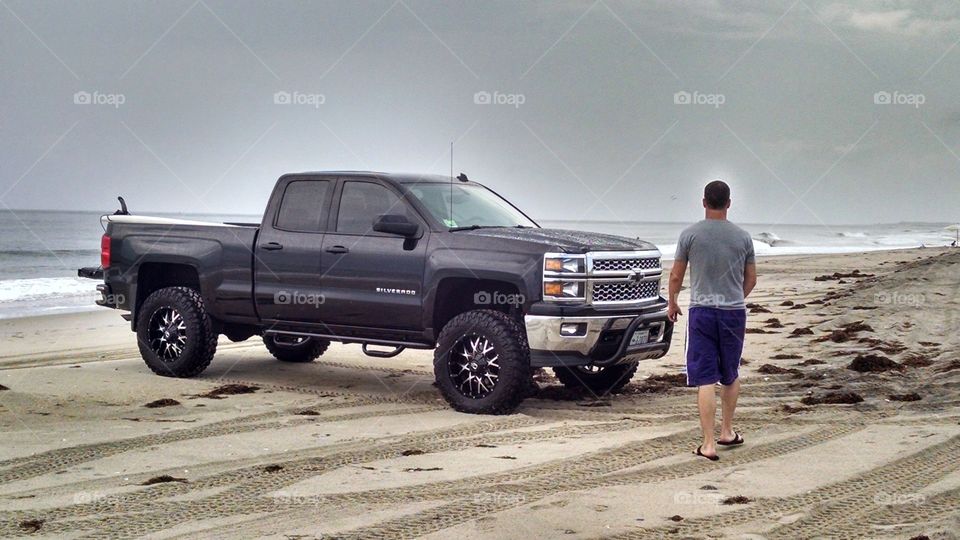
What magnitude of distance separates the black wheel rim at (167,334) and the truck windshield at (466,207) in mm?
2880

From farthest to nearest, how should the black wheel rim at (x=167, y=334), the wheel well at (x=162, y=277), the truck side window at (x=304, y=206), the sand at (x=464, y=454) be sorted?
the wheel well at (x=162, y=277) < the black wheel rim at (x=167, y=334) < the truck side window at (x=304, y=206) < the sand at (x=464, y=454)

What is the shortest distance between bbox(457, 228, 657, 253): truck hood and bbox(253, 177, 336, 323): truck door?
1.51m

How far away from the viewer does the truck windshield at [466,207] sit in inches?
393

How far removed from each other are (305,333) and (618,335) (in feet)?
9.68

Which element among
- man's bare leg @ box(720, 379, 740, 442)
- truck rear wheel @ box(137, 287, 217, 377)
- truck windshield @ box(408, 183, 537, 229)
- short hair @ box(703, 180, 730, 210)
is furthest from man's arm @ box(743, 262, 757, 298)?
truck rear wheel @ box(137, 287, 217, 377)

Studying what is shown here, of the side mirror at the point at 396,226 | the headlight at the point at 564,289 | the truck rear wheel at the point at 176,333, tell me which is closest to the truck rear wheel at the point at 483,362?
the headlight at the point at 564,289

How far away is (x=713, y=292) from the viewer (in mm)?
7562

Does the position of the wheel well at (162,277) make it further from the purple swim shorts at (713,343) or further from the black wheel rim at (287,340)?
the purple swim shorts at (713,343)

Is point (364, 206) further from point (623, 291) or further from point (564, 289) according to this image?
point (623, 291)

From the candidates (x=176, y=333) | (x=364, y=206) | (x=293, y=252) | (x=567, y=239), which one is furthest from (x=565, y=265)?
(x=176, y=333)

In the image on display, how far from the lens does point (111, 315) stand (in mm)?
18750

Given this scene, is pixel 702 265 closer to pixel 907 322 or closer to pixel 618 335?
pixel 618 335

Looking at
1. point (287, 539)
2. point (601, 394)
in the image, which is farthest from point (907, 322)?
point (287, 539)

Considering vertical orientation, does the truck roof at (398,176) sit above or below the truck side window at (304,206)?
above
